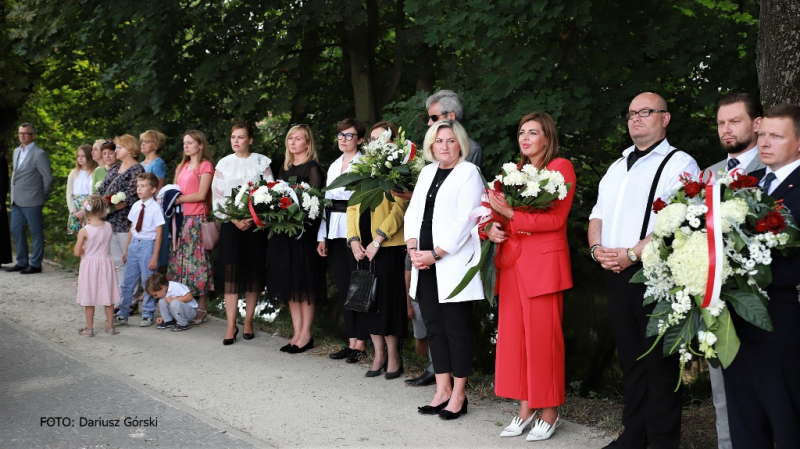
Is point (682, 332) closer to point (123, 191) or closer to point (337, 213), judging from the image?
point (337, 213)

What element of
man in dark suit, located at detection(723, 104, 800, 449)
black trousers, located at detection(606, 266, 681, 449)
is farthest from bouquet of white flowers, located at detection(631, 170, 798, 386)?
black trousers, located at detection(606, 266, 681, 449)

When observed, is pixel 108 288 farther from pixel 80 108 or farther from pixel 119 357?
pixel 80 108

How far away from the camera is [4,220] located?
1407 centimetres

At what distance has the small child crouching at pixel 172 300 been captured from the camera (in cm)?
948

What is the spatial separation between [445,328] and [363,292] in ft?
4.15

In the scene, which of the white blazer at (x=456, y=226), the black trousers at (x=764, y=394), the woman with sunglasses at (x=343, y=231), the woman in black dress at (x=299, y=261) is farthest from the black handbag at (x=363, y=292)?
the black trousers at (x=764, y=394)

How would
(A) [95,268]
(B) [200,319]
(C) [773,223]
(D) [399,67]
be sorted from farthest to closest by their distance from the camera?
(D) [399,67], (B) [200,319], (A) [95,268], (C) [773,223]

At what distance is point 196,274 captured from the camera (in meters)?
9.52

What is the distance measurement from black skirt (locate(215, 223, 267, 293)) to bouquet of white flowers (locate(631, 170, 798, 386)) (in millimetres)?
5215

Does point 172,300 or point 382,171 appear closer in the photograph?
point 382,171

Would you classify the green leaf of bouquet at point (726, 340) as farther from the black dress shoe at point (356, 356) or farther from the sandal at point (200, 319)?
the sandal at point (200, 319)

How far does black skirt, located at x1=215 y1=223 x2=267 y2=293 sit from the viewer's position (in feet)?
28.8

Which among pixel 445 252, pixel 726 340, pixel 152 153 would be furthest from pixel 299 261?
pixel 726 340

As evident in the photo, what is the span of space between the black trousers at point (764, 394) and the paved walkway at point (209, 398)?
4.60ft
